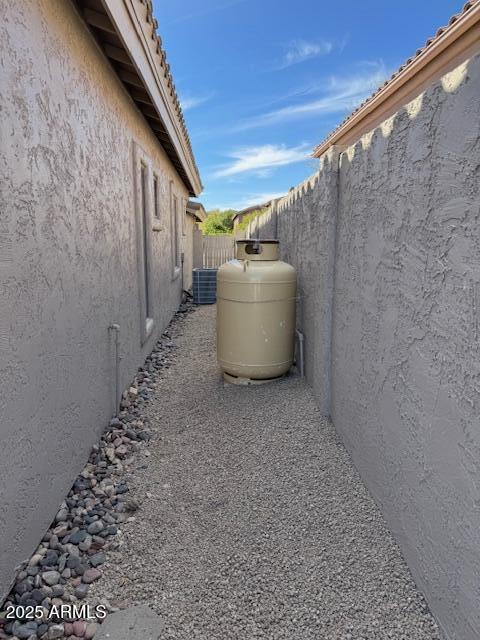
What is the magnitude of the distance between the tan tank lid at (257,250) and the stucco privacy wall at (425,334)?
5.76 ft

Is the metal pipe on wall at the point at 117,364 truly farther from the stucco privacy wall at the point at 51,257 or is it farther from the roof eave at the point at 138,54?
the roof eave at the point at 138,54

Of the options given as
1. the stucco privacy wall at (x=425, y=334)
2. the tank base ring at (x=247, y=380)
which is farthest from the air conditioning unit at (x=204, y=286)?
the stucco privacy wall at (x=425, y=334)

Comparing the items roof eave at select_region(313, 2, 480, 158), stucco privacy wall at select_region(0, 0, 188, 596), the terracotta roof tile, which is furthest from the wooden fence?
stucco privacy wall at select_region(0, 0, 188, 596)

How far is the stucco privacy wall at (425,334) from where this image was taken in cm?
162

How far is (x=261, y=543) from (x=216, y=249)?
53.0 ft

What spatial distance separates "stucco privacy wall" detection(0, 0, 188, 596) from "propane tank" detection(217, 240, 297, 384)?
1.23 metres

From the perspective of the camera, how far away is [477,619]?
1.54m

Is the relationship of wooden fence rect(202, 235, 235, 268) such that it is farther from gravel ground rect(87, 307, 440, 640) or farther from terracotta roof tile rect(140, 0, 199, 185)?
gravel ground rect(87, 307, 440, 640)

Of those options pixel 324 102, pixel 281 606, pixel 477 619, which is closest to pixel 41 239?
pixel 281 606

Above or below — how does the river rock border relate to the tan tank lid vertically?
below

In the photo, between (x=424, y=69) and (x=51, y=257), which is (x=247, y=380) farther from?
(x=424, y=69)

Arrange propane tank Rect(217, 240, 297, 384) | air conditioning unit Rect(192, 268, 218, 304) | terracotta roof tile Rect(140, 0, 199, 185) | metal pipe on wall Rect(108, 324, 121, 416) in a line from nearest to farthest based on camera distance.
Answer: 1. terracotta roof tile Rect(140, 0, 199, 185)
2. metal pipe on wall Rect(108, 324, 121, 416)
3. propane tank Rect(217, 240, 297, 384)
4. air conditioning unit Rect(192, 268, 218, 304)

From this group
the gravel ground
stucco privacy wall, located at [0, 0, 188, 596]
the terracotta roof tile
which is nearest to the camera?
the gravel ground

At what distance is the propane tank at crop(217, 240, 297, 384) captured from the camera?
4.61m
